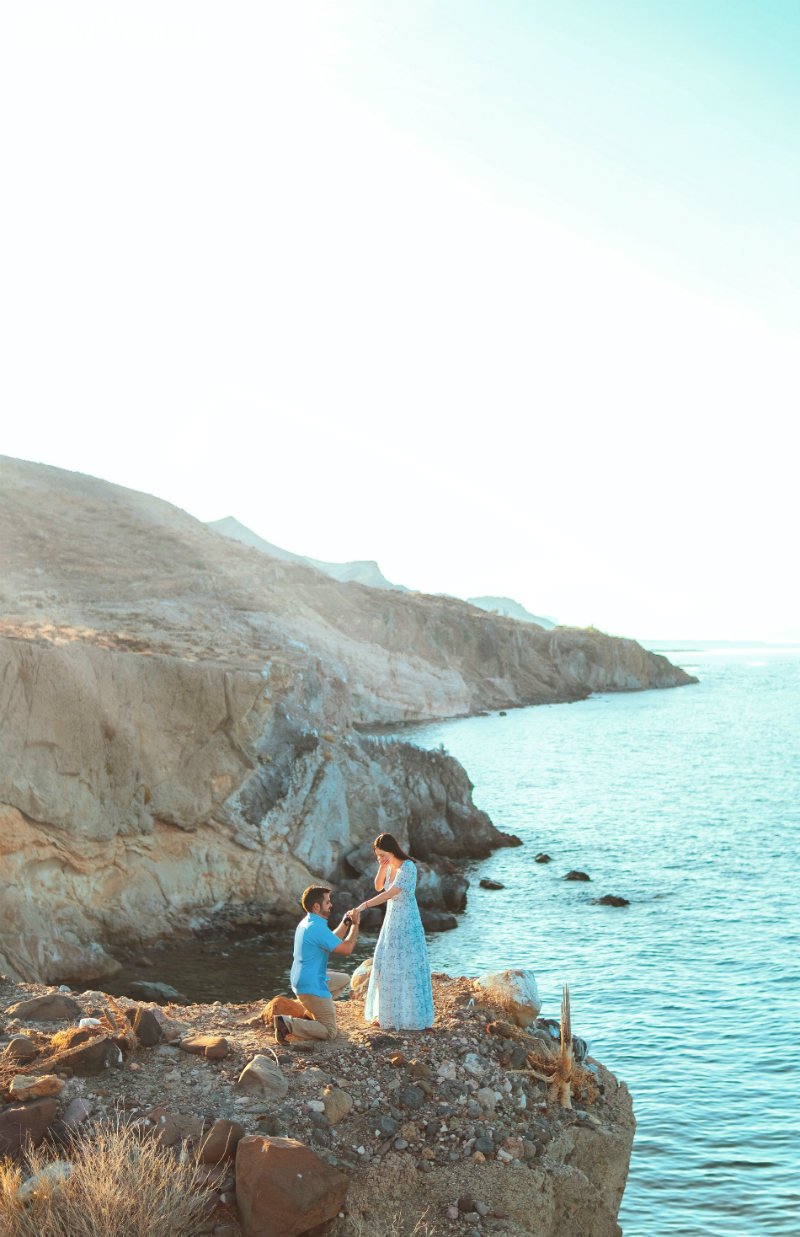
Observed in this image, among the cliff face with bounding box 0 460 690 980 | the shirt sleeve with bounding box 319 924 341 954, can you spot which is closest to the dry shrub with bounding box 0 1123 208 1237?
the shirt sleeve with bounding box 319 924 341 954

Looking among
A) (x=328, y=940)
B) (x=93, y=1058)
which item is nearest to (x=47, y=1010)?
(x=93, y=1058)

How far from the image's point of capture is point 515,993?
40.4ft

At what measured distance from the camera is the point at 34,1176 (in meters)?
8.28

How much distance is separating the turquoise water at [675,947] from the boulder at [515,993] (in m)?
2.72

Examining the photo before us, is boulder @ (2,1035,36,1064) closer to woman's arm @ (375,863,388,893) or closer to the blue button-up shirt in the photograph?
the blue button-up shirt

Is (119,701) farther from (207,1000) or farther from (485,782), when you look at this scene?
(485,782)

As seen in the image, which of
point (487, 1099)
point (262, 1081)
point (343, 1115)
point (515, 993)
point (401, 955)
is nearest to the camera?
point (343, 1115)

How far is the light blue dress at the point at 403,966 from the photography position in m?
11.3

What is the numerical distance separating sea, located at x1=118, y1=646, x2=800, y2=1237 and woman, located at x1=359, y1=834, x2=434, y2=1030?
3.91 m

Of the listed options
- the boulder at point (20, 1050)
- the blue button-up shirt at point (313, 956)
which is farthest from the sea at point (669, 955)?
the boulder at point (20, 1050)

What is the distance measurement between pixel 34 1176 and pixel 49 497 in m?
78.5

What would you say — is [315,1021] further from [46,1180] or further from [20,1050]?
[46,1180]

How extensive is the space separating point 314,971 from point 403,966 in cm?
102

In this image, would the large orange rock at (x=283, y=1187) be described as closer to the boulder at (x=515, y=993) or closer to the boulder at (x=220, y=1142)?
the boulder at (x=220, y=1142)
